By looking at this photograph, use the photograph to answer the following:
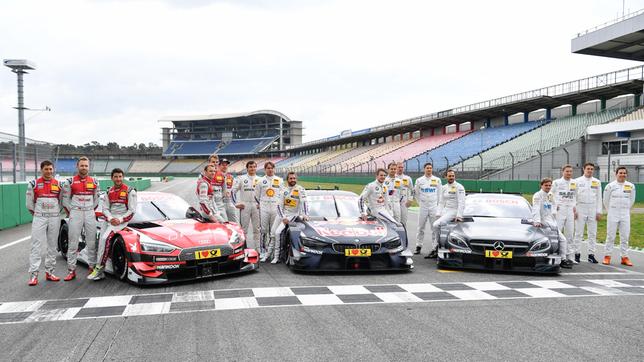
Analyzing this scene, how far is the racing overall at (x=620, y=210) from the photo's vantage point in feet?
29.1

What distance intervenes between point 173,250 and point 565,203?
6.54 meters

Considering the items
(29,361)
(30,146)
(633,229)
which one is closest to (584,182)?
(633,229)

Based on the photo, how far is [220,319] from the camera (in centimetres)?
498

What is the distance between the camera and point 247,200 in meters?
9.38

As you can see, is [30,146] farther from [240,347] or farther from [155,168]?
[155,168]

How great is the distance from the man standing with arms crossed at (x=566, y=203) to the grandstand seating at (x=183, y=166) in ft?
324

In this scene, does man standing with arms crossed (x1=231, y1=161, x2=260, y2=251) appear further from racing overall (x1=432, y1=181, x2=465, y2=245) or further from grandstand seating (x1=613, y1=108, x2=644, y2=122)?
grandstand seating (x1=613, y1=108, x2=644, y2=122)

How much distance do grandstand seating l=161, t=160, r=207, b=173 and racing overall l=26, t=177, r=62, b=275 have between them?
324 ft

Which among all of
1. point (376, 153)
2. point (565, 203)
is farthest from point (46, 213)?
point (376, 153)

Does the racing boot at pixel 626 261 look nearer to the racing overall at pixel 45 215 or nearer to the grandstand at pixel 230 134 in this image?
the racing overall at pixel 45 215

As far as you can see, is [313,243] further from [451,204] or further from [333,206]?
[451,204]

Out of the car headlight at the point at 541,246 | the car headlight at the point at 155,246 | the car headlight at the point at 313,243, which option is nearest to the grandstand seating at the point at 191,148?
the car headlight at the point at 313,243

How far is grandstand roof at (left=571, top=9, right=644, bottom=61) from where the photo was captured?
30141mm

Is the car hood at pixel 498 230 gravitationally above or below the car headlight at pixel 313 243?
above
